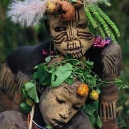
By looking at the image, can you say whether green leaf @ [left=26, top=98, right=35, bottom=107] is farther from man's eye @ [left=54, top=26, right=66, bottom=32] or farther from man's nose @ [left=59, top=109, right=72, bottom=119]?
man's eye @ [left=54, top=26, right=66, bottom=32]

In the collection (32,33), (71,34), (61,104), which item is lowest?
(32,33)

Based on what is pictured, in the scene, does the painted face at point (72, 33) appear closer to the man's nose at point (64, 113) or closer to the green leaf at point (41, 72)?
the green leaf at point (41, 72)

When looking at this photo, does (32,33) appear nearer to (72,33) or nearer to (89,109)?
(89,109)

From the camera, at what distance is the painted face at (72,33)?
2951 mm

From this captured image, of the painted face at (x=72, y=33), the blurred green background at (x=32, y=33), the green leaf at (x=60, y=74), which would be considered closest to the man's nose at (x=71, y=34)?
the painted face at (x=72, y=33)

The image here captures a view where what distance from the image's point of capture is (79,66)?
298 centimetres

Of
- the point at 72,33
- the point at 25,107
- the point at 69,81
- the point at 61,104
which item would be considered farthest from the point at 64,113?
the point at 72,33

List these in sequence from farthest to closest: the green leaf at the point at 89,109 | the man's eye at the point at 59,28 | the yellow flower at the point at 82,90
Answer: the green leaf at the point at 89,109 → the man's eye at the point at 59,28 → the yellow flower at the point at 82,90

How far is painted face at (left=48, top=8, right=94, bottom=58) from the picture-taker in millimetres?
2951

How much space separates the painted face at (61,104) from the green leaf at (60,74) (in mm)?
23

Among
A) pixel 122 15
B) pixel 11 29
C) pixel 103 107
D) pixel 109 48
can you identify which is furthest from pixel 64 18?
pixel 122 15

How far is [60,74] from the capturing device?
9.50 feet

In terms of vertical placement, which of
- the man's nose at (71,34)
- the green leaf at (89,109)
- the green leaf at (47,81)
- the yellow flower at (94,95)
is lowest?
the green leaf at (89,109)

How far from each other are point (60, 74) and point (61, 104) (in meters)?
0.13
